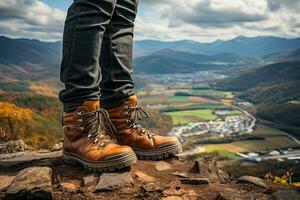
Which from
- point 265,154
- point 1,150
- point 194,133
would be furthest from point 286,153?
point 1,150

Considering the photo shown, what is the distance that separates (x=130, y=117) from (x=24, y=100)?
11346 cm

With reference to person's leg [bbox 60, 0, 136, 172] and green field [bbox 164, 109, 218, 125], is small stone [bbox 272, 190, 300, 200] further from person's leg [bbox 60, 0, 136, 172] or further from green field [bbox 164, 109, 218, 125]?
green field [bbox 164, 109, 218, 125]

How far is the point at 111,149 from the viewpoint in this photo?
→ 272 cm

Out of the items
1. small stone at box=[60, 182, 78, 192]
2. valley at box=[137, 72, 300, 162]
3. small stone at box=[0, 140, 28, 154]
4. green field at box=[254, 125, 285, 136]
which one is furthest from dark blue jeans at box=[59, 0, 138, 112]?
green field at box=[254, 125, 285, 136]

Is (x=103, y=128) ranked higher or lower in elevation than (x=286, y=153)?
higher

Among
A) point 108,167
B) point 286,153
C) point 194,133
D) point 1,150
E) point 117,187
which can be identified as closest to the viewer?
point 117,187

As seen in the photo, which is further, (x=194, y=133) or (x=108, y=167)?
(x=194, y=133)

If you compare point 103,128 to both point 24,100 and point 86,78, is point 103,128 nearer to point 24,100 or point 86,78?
point 86,78

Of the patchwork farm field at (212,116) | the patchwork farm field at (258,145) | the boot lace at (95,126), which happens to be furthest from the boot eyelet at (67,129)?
the patchwork farm field at (258,145)

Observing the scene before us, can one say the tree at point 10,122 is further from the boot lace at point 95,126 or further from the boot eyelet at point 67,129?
the boot lace at point 95,126

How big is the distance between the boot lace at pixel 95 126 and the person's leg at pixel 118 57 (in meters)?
0.23

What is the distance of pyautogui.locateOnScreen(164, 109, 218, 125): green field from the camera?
118 meters

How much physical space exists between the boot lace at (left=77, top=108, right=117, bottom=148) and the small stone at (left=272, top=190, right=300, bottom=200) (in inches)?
54.5

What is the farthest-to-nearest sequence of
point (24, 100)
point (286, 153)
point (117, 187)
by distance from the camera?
point (24, 100) → point (286, 153) → point (117, 187)
